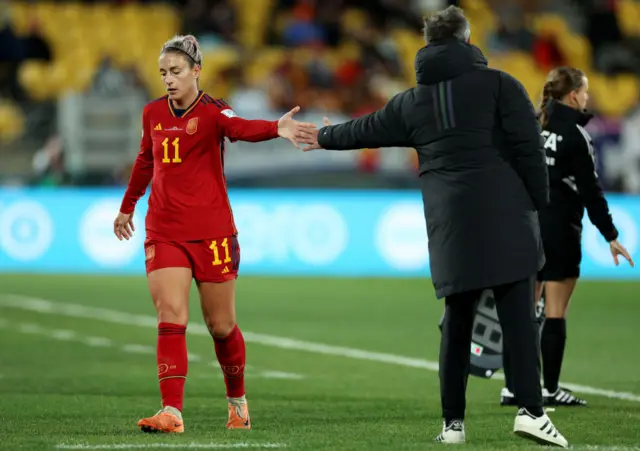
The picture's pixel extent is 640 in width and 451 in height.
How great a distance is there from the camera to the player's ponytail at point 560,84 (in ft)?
27.6

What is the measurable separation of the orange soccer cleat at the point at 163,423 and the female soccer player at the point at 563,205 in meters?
2.36

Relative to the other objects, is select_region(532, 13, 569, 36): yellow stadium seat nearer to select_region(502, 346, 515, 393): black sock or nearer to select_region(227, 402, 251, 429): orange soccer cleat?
select_region(502, 346, 515, 393): black sock

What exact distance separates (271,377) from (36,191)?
37.4 feet

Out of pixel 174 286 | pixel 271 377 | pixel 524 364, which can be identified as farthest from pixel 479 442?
pixel 271 377

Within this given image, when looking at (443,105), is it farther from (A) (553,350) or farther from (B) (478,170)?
(A) (553,350)

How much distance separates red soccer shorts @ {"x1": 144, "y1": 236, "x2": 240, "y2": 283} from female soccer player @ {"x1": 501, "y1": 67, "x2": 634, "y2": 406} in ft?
6.96

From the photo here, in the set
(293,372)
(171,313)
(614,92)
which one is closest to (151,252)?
(171,313)

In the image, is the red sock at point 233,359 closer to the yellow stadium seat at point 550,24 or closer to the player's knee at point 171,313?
the player's knee at point 171,313

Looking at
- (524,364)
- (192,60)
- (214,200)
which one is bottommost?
(524,364)

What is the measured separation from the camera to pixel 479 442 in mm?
6680

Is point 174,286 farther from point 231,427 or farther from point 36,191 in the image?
point 36,191

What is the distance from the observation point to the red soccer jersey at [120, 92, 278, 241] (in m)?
7.11

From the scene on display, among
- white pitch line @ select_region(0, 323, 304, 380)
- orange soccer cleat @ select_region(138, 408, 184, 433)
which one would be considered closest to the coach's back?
orange soccer cleat @ select_region(138, 408, 184, 433)

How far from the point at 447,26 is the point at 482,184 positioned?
772mm
